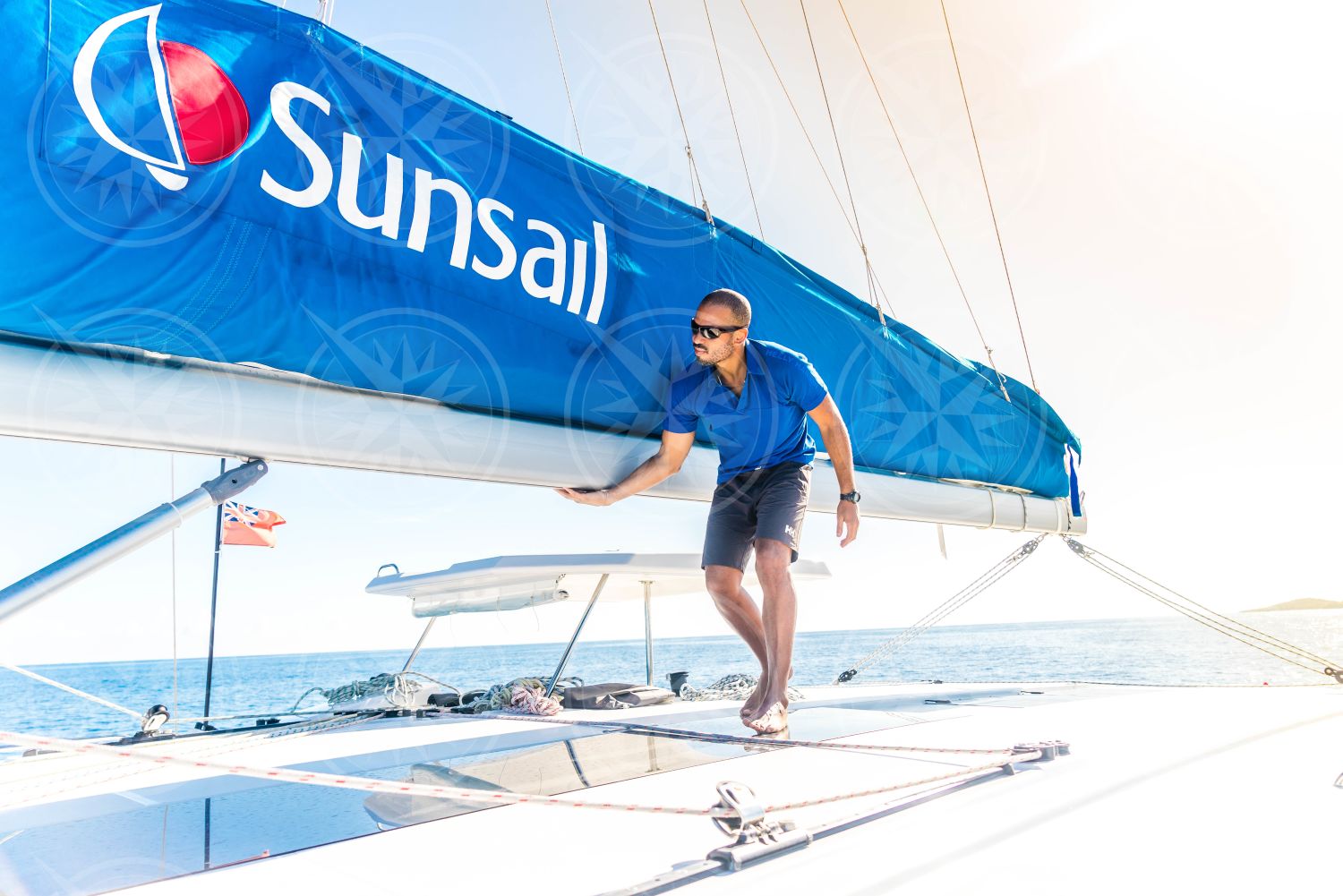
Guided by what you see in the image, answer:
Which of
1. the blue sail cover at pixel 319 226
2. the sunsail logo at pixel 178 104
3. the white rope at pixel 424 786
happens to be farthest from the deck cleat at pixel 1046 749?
the sunsail logo at pixel 178 104

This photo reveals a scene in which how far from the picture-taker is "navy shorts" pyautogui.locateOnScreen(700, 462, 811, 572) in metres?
1.97

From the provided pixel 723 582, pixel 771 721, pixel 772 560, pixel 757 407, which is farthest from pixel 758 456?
pixel 771 721

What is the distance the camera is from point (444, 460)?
1412 mm

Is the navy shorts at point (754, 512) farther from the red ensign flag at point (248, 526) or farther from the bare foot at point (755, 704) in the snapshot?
the red ensign flag at point (248, 526)

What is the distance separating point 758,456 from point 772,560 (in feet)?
0.89

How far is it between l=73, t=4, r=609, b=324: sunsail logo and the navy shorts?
25.5 inches

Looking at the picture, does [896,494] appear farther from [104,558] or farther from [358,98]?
[104,558]

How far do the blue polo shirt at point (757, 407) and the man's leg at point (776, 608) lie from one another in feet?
0.74

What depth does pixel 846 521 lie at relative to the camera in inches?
78.5

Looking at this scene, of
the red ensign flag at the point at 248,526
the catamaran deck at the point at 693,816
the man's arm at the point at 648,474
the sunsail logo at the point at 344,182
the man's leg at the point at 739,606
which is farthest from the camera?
the red ensign flag at the point at 248,526

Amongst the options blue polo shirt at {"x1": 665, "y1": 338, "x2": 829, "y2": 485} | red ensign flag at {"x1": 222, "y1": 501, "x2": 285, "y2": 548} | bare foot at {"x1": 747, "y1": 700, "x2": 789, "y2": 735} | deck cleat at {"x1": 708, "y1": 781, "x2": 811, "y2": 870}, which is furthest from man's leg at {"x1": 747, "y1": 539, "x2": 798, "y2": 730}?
red ensign flag at {"x1": 222, "y1": 501, "x2": 285, "y2": 548}

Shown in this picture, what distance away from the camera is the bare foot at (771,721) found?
192cm

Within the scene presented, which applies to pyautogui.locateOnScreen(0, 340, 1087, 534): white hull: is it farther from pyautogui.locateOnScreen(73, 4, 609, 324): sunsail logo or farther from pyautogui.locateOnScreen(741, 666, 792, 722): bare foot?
pyautogui.locateOnScreen(741, 666, 792, 722): bare foot

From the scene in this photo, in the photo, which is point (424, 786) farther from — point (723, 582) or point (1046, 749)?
point (1046, 749)
